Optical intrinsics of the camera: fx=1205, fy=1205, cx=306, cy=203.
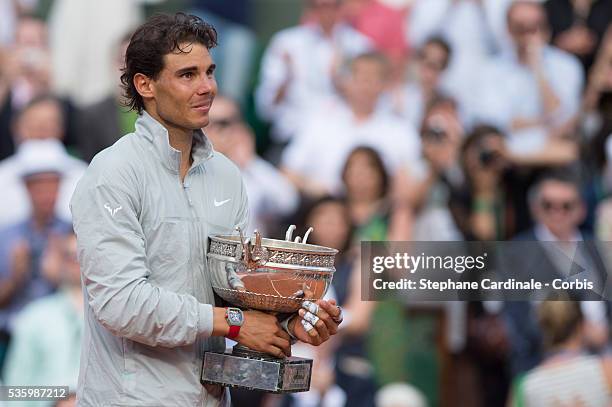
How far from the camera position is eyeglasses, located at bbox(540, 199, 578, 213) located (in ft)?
24.9

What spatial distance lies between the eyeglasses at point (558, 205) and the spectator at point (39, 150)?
3.03 meters

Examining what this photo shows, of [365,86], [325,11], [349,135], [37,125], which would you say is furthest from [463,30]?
[37,125]

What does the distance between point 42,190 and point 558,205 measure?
132 inches

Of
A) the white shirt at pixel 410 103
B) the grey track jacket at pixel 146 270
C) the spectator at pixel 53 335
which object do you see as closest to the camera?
the grey track jacket at pixel 146 270

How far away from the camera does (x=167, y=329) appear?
3.36 meters

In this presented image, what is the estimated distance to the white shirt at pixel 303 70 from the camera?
8250 mm

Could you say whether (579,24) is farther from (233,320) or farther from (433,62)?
(233,320)

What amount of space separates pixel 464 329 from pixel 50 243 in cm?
272

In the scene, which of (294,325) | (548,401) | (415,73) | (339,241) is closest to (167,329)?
(294,325)

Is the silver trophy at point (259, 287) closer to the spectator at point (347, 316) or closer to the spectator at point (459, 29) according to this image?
the spectator at point (347, 316)

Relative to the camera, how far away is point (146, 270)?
3410mm

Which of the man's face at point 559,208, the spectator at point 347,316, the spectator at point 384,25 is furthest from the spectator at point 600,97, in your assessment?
the spectator at point 347,316

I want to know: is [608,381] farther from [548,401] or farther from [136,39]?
[136,39]

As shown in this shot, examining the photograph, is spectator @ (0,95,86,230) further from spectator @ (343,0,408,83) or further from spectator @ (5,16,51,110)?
spectator @ (343,0,408,83)
